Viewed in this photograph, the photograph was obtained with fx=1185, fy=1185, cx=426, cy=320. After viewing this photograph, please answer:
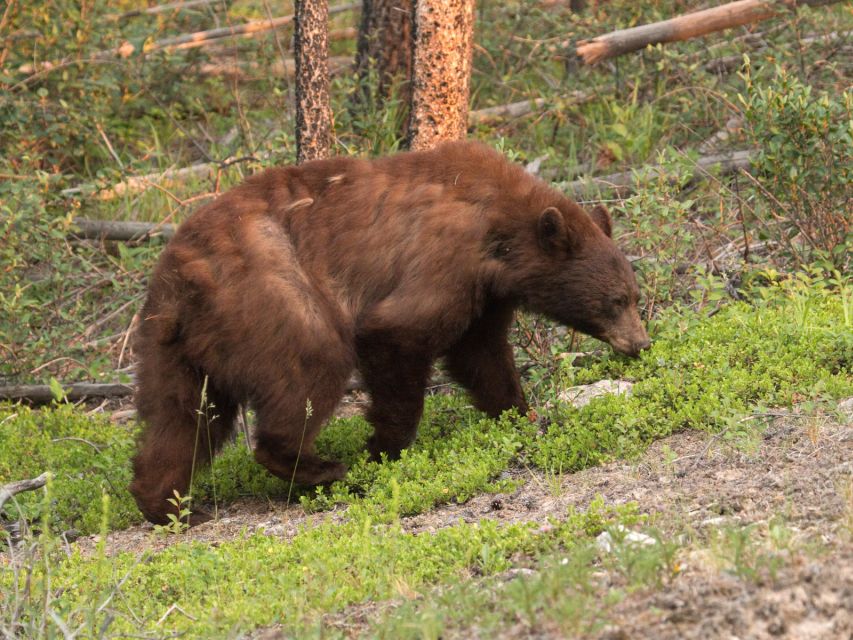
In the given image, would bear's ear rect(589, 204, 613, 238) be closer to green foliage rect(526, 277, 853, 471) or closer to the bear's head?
the bear's head

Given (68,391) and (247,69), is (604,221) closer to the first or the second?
(68,391)

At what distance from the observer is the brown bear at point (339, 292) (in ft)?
19.0

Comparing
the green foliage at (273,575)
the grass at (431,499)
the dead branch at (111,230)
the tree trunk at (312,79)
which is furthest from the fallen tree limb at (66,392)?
the green foliage at (273,575)

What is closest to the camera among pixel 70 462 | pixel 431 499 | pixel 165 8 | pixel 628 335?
pixel 431 499

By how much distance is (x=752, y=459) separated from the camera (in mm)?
5137

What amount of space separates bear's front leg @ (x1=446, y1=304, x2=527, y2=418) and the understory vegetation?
0.18 metres

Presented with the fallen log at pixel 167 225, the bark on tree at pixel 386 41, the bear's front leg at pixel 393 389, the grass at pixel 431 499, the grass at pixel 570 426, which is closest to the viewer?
the grass at pixel 431 499

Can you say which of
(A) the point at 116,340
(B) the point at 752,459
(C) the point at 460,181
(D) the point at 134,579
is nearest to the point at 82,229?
(A) the point at 116,340

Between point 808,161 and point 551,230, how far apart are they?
2503 mm

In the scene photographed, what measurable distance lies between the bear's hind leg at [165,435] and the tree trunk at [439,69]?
2.57 metres

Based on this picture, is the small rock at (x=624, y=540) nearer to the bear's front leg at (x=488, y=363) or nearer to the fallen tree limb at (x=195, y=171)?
the bear's front leg at (x=488, y=363)

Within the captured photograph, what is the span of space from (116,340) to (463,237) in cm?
403

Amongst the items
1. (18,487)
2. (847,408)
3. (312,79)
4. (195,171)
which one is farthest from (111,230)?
(847,408)

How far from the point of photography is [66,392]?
325 inches
